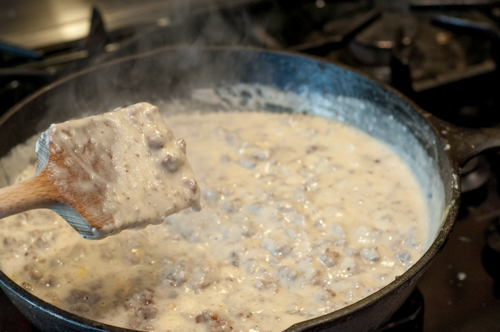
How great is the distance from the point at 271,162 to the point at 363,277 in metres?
0.54

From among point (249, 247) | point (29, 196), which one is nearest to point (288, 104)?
point (249, 247)

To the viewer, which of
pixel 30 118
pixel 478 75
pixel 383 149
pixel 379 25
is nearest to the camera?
pixel 30 118

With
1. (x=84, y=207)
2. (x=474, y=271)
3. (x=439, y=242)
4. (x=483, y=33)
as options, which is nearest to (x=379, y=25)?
(x=483, y=33)

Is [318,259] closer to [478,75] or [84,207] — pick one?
[84,207]

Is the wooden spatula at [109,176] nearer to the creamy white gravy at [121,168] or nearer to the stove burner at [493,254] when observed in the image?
the creamy white gravy at [121,168]

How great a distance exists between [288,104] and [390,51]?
0.46 meters

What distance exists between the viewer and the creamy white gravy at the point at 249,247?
3.79 ft

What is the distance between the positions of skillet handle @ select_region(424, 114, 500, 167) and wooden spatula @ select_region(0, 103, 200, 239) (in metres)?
0.64

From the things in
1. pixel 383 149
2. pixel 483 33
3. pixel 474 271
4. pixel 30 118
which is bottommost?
pixel 474 271

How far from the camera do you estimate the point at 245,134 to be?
5.88ft

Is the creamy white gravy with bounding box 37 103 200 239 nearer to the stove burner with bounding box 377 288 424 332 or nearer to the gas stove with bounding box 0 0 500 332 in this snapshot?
the gas stove with bounding box 0 0 500 332

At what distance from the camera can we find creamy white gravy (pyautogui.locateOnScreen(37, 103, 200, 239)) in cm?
103

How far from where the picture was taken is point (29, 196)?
978 mm

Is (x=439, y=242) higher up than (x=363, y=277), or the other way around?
(x=439, y=242)
